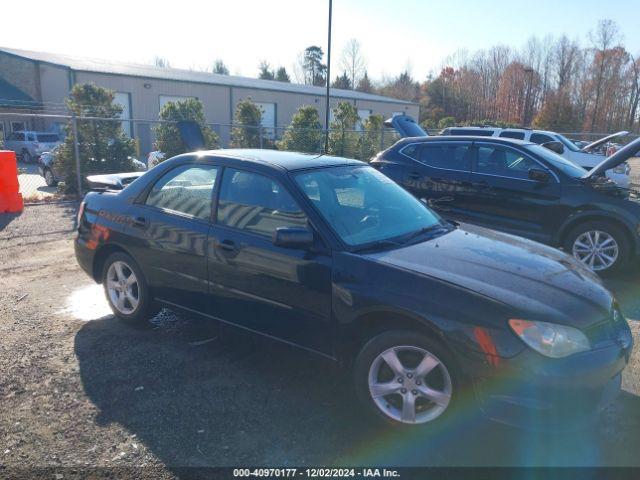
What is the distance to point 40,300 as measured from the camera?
536 cm

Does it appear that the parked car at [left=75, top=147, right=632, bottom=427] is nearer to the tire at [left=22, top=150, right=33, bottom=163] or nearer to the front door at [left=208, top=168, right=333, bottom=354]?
the front door at [left=208, top=168, right=333, bottom=354]

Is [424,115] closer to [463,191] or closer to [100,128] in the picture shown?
[100,128]

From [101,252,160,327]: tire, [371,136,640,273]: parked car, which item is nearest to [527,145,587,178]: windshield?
[371,136,640,273]: parked car

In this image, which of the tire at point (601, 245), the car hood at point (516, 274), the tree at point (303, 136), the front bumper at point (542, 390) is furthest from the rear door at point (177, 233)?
the tree at point (303, 136)

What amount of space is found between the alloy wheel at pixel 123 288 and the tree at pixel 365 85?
74.0m

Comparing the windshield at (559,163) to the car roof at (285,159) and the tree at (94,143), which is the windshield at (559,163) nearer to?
the car roof at (285,159)

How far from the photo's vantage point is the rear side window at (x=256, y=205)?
3.60 meters

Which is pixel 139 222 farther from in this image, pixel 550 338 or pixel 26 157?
pixel 26 157

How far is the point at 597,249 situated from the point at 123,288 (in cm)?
571

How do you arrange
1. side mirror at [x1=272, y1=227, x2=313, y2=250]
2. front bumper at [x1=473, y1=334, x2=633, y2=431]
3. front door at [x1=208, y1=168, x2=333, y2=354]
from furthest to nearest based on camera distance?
front door at [x1=208, y1=168, x2=333, y2=354], side mirror at [x1=272, y1=227, x2=313, y2=250], front bumper at [x1=473, y1=334, x2=633, y2=431]

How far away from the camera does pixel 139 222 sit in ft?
14.4

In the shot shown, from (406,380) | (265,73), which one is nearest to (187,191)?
(406,380)

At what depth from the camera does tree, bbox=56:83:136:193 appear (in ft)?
40.5

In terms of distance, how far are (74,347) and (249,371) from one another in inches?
61.5
